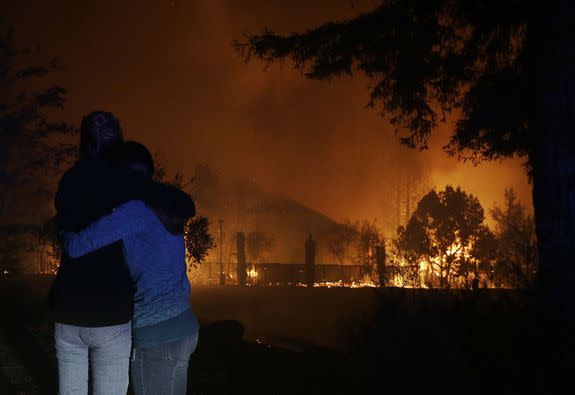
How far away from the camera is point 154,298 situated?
2.83 metres

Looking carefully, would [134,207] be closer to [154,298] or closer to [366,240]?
[154,298]

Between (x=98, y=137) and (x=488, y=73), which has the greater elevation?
(x=488, y=73)

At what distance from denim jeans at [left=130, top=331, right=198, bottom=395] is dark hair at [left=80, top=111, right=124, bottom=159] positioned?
0.95 meters

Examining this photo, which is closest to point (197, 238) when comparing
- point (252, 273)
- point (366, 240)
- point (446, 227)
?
point (252, 273)

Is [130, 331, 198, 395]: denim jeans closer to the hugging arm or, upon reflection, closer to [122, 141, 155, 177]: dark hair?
the hugging arm

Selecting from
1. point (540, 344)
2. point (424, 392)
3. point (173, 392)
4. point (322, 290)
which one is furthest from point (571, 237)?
point (322, 290)

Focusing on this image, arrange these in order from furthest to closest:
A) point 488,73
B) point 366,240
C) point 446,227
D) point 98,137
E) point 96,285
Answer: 1. point 366,240
2. point 446,227
3. point 488,73
4. point 98,137
5. point 96,285

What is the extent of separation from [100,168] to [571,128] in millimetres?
6379

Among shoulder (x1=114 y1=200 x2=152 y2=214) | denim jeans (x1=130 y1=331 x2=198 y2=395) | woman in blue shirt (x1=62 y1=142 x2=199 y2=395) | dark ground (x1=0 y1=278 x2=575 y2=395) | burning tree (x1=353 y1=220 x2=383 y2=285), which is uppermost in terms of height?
burning tree (x1=353 y1=220 x2=383 y2=285)

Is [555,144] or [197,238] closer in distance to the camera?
[555,144]

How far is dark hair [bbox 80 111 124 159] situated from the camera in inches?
116

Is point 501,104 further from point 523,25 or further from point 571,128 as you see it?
point 571,128

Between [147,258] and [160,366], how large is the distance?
507mm

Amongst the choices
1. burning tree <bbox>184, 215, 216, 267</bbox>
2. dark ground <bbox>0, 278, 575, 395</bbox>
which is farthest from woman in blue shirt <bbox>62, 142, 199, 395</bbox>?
burning tree <bbox>184, 215, 216, 267</bbox>
